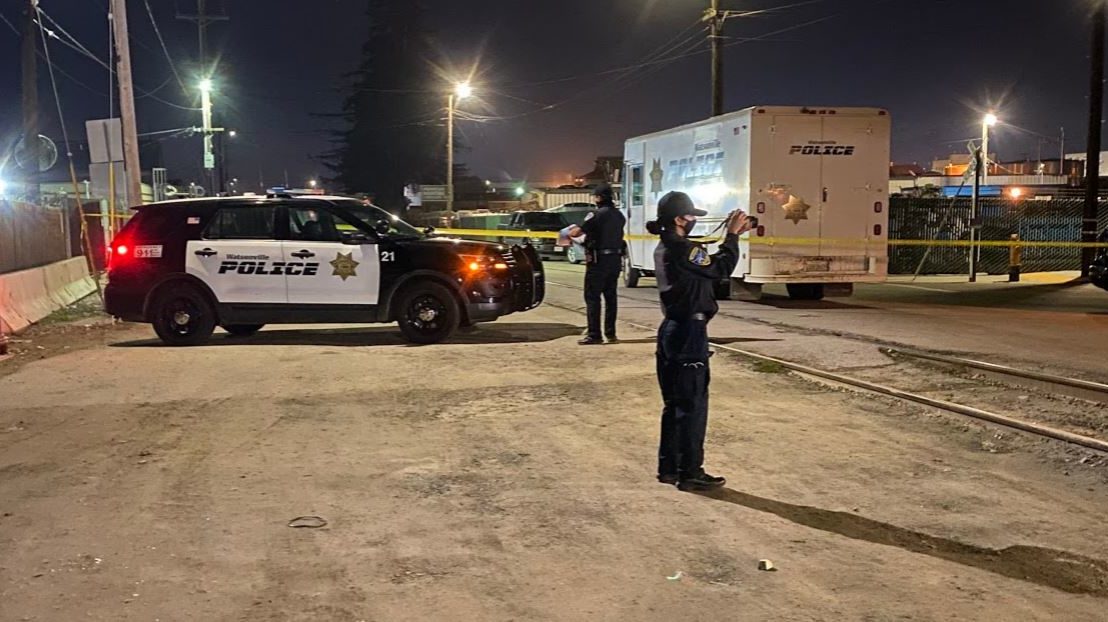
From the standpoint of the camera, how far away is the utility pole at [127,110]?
17844 millimetres

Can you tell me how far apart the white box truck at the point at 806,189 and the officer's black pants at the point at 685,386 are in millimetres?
10466

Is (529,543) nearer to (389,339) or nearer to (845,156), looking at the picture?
(389,339)

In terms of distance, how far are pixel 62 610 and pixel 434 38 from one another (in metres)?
72.3

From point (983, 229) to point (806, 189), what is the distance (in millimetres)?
12901

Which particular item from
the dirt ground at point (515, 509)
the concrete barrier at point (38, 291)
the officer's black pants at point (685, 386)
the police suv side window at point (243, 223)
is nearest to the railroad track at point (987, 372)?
the dirt ground at point (515, 509)

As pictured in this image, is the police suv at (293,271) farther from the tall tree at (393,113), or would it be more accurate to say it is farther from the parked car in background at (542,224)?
the tall tree at (393,113)

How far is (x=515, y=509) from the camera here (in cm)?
539

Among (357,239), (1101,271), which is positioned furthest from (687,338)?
(1101,271)

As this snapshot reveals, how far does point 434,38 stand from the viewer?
7288cm

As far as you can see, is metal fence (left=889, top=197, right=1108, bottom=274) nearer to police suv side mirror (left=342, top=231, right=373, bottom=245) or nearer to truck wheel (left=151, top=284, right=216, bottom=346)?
police suv side mirror (left=342, top=231, right=373, bottom=245)

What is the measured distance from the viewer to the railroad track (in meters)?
6.92

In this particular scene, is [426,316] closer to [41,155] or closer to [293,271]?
[293,271]

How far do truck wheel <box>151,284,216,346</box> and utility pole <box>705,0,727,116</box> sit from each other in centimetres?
1773

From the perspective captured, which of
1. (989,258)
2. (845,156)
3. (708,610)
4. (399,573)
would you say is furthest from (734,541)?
(989,258)
